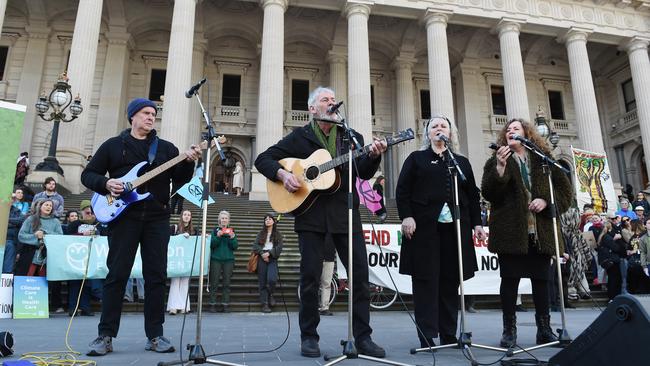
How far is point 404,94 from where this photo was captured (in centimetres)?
2562

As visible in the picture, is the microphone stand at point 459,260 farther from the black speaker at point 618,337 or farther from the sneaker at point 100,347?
the sneaker at point 100,347

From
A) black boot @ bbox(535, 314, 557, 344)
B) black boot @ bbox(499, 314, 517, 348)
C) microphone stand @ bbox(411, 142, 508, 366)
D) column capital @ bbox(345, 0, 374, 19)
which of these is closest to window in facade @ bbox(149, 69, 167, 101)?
column capital @ bbox(345, 0, 374, 19)

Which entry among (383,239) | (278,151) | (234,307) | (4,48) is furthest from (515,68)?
(4,48)

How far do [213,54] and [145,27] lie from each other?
148 inches

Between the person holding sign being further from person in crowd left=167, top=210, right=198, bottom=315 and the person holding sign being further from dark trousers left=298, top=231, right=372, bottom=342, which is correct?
person in crowd left=167, top=210, right=198, bottom=315

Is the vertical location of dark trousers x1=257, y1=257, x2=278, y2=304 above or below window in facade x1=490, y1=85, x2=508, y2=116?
below

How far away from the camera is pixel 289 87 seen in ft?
85.2

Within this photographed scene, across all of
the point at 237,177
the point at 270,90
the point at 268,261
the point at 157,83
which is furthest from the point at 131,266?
the point at 157,83

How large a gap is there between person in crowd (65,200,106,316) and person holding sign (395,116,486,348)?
5847mm

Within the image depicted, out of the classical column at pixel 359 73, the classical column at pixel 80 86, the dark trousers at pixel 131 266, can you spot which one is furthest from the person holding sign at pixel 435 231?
the classical column at pixel 80 86

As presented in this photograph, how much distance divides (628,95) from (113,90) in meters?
30.1

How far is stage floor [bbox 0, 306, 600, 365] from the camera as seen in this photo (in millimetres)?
3613

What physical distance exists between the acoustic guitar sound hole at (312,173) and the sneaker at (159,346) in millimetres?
1952

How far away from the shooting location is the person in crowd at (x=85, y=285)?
802 cm
